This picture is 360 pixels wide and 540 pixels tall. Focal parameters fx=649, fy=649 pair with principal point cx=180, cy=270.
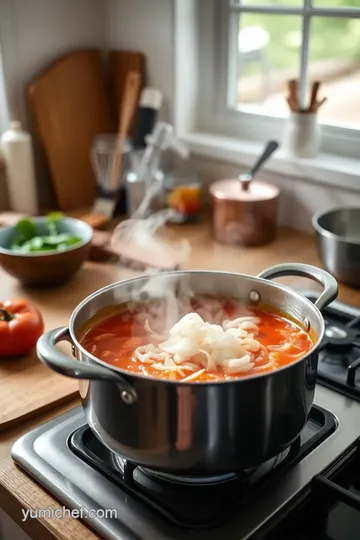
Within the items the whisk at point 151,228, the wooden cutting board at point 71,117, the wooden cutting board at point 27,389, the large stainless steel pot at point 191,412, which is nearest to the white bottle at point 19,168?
the wooden cutting board at point 71,117

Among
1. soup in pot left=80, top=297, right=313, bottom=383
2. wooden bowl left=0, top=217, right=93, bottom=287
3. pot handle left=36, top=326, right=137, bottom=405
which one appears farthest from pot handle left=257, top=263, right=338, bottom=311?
wooden bowl left=0, top=217, right=93, bottom=287

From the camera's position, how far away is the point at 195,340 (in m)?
0.78

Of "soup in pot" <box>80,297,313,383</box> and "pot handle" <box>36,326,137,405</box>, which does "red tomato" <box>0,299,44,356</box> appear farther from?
"pot handle" <box>36,326,137,405</box>

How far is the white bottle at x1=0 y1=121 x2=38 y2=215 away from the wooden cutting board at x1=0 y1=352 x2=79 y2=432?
0.72 metres

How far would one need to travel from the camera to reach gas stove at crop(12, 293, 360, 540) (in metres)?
0.72

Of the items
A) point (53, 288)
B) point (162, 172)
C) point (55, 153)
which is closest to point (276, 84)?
point (162, 172)

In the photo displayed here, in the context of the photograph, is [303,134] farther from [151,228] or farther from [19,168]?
[19,168]

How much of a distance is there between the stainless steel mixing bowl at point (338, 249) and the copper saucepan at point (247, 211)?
0.15m

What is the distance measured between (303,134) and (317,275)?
27.0 inches

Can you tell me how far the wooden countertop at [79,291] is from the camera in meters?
0.76

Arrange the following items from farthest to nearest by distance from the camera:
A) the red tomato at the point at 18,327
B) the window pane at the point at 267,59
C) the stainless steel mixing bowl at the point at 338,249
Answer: the window pane at the point at 267,59 → the stainless steel mixing bowl at the point at 338,249 → the red tomato at the point at 18,327

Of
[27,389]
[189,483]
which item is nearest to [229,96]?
[27,389]

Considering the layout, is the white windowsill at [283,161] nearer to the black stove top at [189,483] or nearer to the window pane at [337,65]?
the window pane at [337,65]

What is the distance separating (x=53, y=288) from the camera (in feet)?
4.40
